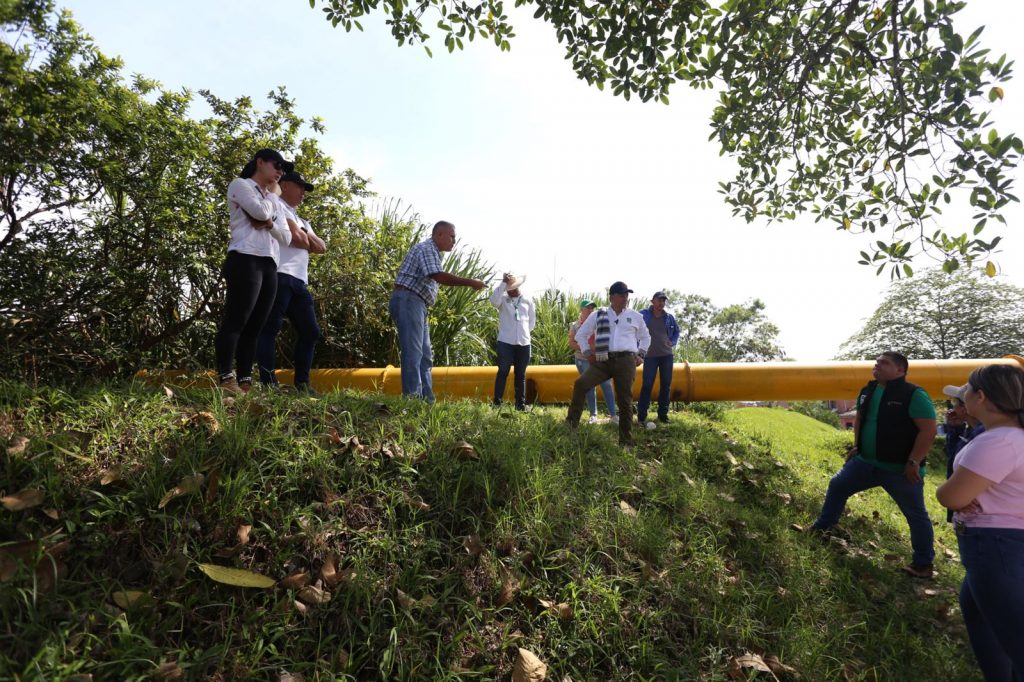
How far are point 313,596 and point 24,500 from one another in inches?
49.0

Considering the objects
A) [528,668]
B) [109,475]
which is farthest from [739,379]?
[109,475]

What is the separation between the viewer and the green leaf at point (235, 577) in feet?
6.60

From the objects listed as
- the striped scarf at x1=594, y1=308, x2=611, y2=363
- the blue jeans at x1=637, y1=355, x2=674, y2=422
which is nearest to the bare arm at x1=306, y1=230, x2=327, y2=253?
the striped scarf at x1=594, y1=308, x2=611, y2=363

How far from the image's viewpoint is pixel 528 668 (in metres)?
2.10

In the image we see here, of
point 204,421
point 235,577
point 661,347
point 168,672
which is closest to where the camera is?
point 168,672

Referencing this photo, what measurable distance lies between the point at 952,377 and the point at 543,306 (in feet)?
23.8

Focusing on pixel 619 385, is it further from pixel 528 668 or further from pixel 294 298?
pixel 528 668

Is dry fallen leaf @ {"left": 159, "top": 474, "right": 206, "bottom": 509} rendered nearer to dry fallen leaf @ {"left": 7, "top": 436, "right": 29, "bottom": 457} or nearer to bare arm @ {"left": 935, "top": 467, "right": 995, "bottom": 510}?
dry fallen leaf @ {"left": 7, "top": 436, "right": 29, "bottom": 457}

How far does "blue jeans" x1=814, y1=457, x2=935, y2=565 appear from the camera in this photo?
386cm

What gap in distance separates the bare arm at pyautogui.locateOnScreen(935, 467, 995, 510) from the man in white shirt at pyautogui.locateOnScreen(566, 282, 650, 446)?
2.80 meters

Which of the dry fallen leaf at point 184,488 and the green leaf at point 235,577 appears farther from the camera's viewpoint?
the dry fallen leaf at point 184,488

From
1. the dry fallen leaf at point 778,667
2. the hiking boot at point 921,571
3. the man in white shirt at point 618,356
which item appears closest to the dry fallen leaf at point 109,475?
the dry fallen leaf at point 778,667

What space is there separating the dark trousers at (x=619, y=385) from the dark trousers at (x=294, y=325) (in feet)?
8.32

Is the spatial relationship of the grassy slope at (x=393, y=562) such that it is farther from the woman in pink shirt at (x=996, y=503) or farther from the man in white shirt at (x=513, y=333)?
the man in white shirt at (x=513, y=333)
